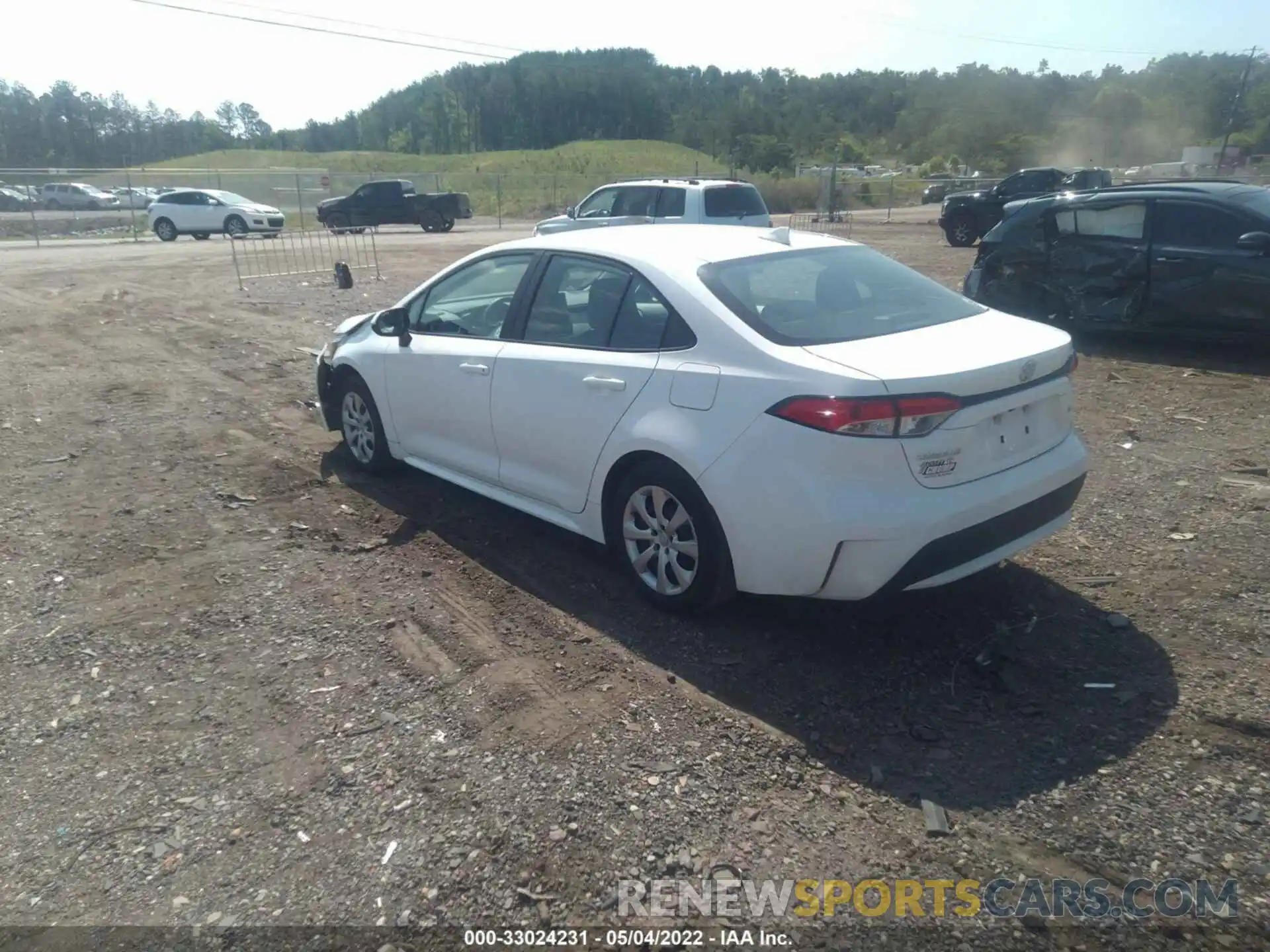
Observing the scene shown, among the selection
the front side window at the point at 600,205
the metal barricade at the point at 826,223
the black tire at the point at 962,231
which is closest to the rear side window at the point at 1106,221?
the front side window at the point at 600,205

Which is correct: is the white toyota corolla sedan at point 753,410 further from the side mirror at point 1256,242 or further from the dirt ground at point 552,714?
the side mirror at point 1256,242

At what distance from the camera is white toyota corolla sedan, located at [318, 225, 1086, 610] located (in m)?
3.53

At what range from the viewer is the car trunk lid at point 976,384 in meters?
3.54

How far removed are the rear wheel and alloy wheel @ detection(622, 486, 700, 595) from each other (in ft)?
99.8

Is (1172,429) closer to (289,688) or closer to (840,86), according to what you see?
(289,688)

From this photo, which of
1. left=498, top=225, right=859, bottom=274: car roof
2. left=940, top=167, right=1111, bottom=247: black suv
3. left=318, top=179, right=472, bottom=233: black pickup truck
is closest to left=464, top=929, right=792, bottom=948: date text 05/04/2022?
left=498, top=225, right=859, bottom=274: car roof

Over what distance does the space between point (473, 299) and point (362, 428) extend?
1.30 meters

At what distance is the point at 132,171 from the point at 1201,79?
2566 inches

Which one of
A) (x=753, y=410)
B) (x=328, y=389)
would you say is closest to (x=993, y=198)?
(x=328, y=389)

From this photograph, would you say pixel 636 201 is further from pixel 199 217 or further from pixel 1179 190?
pixel 199 217

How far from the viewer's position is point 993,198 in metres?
23.7

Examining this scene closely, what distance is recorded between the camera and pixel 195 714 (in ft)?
11.8

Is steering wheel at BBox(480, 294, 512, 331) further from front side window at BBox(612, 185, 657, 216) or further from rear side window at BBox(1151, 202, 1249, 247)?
front side window at BBox(612, 185, 657, 216)

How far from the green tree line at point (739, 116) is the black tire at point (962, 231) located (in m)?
19.6
